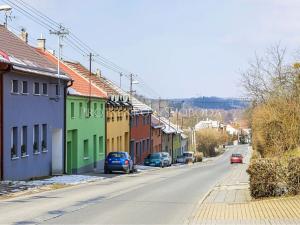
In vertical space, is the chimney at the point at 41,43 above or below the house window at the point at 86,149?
above

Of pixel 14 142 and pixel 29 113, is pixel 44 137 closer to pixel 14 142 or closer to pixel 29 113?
pixel 29 113

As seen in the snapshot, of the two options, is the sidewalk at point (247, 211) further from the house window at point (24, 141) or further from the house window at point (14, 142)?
the house window at point (24, 141)

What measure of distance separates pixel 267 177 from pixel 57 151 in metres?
20.9

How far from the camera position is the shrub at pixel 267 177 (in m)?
16.8

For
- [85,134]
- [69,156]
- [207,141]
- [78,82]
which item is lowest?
[69,156]

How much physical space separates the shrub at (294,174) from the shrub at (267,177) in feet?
0.47

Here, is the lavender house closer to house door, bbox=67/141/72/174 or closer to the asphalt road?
house door, bbox=67/141/72/174

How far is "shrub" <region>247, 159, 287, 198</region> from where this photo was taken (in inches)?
660

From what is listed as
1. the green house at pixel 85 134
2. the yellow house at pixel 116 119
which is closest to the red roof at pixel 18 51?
the green house at pixel 85 134

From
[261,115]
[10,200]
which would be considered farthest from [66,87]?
[10,200]

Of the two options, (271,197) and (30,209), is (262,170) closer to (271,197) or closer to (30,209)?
(271,197)

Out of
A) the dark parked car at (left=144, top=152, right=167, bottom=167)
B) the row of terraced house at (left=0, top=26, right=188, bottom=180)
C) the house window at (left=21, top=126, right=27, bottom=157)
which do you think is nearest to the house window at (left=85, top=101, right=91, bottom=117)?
the row of terraced house at (left=0, top=26, right=188, bottom=180)

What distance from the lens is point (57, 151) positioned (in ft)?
117

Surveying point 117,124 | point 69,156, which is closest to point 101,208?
point 69,156
